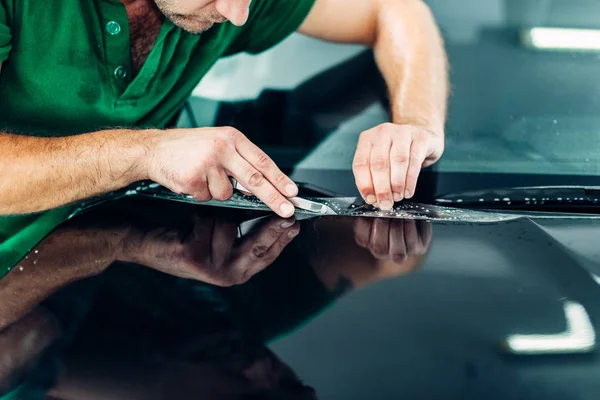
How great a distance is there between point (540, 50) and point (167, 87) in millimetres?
877

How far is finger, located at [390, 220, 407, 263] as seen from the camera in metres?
1.11

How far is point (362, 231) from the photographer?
1.20 m

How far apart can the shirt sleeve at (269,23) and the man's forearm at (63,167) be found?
0.46m

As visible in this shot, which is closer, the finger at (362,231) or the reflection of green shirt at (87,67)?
the finger at (362,231)

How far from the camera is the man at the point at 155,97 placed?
50.2 inches

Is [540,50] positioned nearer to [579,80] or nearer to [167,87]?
[579,80]

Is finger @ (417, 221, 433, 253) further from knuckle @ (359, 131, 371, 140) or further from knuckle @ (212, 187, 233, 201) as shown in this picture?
knuckle @ (212, 187, 233, 201)

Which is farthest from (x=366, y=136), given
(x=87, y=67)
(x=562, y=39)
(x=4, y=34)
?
(x=4, y=34)

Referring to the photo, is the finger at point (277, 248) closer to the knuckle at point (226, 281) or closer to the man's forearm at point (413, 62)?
the knuckle at point (226, 281)

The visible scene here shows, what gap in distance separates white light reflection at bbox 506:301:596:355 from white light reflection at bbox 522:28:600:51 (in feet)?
2.57

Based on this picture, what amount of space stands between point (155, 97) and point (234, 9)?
368 millimetres

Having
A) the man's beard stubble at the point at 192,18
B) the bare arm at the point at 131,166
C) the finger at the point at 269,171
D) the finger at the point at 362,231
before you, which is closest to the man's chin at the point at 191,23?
the man's beard stubble at the point at 192,18

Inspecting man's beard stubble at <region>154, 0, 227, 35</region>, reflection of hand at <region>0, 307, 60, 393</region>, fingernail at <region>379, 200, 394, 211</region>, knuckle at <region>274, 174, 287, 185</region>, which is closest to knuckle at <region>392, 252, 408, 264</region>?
fingernail at <region>379, 200, 394, 211</region>

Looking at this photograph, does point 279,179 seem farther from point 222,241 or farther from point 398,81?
point 398,81
